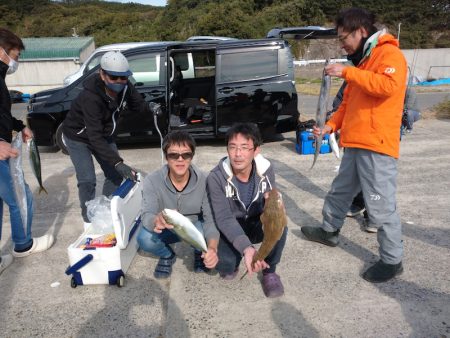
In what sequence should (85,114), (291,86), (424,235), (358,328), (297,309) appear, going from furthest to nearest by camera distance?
(291,86)
(424,235)
(85,114)
(297,309)
(358,328)

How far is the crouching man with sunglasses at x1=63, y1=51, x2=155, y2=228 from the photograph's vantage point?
3078 millimetres

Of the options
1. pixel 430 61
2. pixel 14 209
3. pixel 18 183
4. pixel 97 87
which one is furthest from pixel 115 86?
pixel 430 61

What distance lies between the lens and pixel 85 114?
10.2 feet

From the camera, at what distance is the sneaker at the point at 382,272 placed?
266cm

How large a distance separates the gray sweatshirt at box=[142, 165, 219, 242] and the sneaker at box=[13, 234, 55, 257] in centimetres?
134

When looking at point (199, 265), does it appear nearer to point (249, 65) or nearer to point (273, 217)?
point (273, 217)

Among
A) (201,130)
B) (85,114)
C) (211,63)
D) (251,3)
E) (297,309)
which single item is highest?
(251,3)

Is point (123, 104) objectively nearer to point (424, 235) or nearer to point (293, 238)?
point (293, 238)

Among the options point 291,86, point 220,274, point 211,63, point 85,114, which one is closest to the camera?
point 220,274

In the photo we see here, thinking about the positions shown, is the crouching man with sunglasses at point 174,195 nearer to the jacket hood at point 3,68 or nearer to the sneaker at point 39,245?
the sneaker at point 39,245

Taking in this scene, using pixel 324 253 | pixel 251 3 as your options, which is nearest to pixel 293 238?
pixel 324 253

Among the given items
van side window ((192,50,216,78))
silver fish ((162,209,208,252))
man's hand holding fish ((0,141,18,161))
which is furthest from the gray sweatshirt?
van side window ((192,50,216,78))

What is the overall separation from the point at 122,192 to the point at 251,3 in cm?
4449

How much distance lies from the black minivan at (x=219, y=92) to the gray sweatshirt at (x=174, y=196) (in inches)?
148
